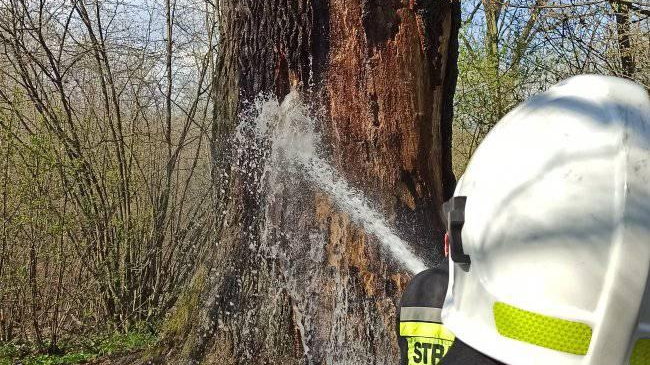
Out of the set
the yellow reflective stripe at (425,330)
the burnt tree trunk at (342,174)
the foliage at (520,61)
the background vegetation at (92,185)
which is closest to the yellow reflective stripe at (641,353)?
the yellow reflective stripe at (425,330)

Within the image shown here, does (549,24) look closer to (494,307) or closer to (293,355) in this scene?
(293,355)

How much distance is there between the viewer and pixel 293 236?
121 inches

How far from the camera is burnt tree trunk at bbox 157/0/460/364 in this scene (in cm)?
299

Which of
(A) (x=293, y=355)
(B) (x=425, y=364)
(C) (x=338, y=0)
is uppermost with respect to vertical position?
(C) (x=338, y=0)

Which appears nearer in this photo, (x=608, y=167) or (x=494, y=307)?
(x=608, y=167)

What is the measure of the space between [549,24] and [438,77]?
7.40 metres

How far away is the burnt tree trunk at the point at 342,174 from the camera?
9.80 ft

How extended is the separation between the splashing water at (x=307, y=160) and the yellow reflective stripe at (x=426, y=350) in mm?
→ 1340

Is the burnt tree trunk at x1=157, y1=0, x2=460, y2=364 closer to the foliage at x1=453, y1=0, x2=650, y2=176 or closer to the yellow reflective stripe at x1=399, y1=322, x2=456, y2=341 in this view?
the yellow reflective stripe at x1=399, y1=322, x2=456, y2=341

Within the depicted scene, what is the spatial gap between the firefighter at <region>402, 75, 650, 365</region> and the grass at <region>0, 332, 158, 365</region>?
4667 mm

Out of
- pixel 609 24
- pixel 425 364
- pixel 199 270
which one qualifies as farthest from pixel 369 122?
pixel 609 24

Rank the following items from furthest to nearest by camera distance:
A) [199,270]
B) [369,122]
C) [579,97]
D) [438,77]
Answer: [199,270], [438,77], [369,122], [579,97]

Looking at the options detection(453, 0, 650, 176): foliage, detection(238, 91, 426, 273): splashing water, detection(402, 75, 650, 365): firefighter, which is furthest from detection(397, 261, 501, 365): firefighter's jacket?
detection(453, 0, 650, 176): foliage

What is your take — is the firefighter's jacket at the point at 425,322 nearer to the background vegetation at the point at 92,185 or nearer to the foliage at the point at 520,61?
the background vegetation at the point at 92,185
